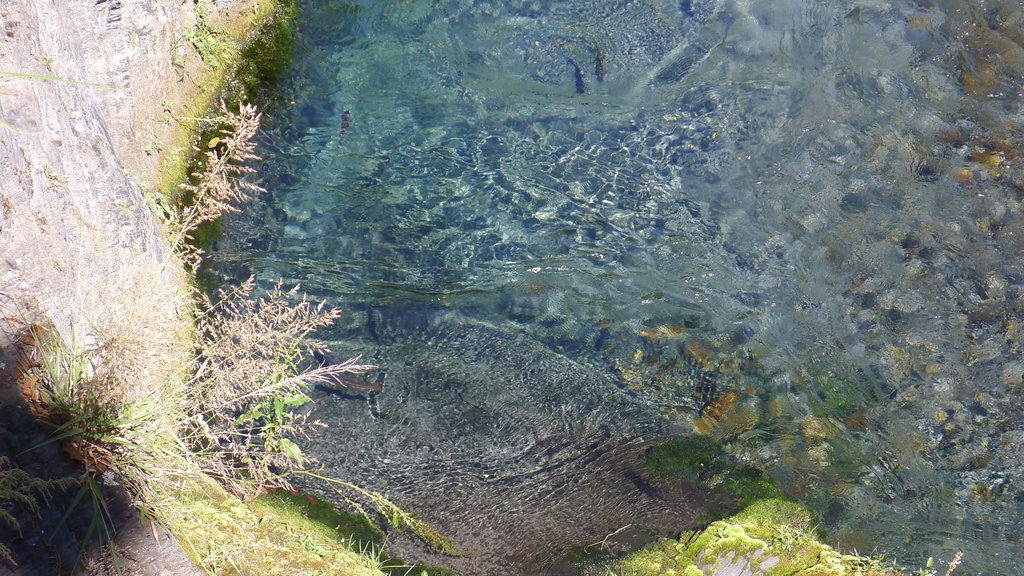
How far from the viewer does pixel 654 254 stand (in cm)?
439

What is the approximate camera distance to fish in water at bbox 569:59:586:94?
4.96 m

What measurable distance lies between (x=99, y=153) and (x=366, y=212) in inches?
61.2

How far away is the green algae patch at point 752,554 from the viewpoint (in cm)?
316

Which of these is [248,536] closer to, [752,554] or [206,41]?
[752,554]

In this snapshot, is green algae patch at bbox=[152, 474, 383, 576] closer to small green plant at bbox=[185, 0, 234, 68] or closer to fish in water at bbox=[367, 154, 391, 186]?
fish in water at bbox=[367, 154, 391, 186]

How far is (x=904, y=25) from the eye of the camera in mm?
5328

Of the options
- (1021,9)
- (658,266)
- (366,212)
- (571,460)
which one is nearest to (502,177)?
(366,212)


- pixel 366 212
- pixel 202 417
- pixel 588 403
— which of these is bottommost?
pixel 588 403

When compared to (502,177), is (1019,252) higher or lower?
lower

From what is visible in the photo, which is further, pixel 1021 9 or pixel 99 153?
pixel 1021 9

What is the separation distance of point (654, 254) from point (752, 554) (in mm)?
2001

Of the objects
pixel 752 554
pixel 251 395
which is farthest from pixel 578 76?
pixel 752 554

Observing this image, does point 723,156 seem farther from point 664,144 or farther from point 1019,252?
point 1019,252

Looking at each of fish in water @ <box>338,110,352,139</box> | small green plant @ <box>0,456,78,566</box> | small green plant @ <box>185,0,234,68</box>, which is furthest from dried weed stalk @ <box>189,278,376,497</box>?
small green plant @ <box>185,0,234,68</box>
